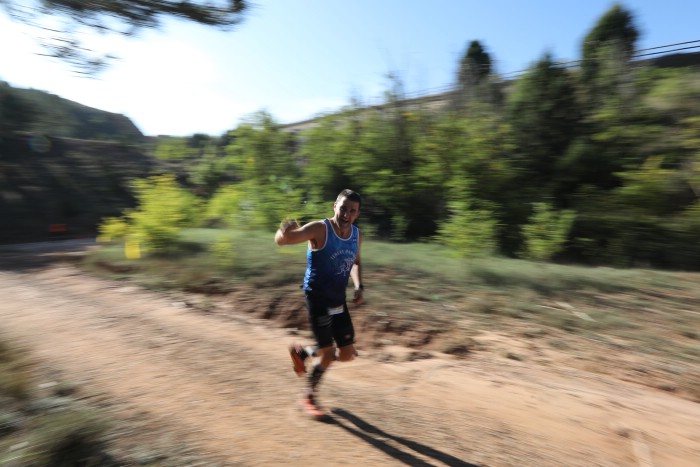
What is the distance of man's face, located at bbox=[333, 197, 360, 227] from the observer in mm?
3703

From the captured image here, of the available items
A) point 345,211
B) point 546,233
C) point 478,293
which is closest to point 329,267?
point 345,211

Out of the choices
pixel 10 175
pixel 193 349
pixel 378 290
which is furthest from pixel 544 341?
pixel 10 175

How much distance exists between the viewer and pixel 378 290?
7.36 meters

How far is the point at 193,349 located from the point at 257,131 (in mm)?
9823

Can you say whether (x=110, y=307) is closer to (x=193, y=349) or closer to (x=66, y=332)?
(x=66, y=332)

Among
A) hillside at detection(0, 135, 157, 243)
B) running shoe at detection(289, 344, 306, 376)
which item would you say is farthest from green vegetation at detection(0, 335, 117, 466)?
Result: hillside at detection(0, 135, 157, 243)

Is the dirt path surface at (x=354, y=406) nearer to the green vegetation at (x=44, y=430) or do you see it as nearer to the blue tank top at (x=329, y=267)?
the green vegetation at (x=44, y=430)

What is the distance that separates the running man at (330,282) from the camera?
3679mm

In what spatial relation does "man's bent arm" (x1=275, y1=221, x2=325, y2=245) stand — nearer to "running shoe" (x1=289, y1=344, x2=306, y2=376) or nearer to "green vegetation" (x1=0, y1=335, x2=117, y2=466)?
"running shoe" (x1=289, y1=344, x2=306, y2=376)

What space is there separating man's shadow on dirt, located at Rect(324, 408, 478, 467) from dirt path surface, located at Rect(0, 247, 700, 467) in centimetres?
1

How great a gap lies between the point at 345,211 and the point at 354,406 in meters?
1.67

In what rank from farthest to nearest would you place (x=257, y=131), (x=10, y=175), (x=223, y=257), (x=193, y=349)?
1. (x=10, y=175)
2. (x=257, y=131)
3. (x=223, y=257)
4. (x=193, y=349)

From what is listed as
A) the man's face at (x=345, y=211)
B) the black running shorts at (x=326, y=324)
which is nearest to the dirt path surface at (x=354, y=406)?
the black running shorts at (x=326, y=324)

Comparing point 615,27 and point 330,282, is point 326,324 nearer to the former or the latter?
point 330,282
